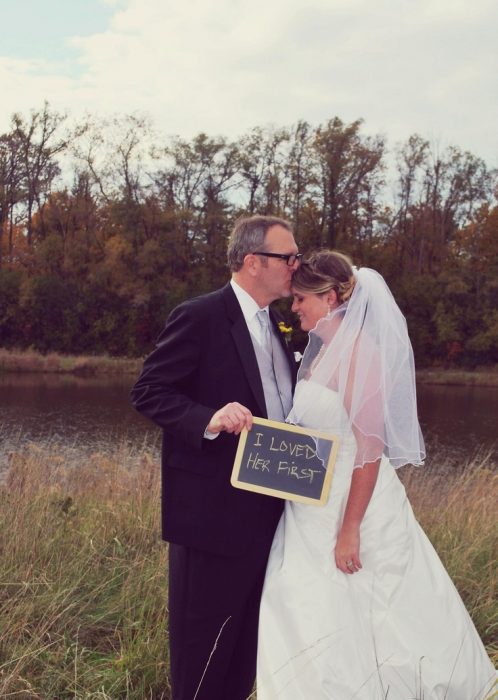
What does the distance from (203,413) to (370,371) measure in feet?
2.21

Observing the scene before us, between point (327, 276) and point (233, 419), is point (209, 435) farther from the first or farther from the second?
point (327, 276)

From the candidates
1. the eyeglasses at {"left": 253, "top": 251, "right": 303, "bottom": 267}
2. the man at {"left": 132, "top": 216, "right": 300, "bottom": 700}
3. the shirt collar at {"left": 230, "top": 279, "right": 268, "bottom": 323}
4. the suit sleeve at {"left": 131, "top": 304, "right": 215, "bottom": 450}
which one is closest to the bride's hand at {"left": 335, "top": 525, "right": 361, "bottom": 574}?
the man at {"left": 132, "top": 216, "right": 300, "bottom": 700}

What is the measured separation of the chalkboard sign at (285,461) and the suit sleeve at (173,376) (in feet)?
0.80

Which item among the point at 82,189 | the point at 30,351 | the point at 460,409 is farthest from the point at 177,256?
the point at 460,409

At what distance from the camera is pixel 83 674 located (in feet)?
10.4

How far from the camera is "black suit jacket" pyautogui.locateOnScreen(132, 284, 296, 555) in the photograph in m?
2.85

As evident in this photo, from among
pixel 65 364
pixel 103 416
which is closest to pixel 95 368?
pixel 65 364

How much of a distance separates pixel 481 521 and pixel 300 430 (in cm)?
339

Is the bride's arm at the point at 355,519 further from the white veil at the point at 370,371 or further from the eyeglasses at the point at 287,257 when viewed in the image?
the eyeglasses at the point at 287,257

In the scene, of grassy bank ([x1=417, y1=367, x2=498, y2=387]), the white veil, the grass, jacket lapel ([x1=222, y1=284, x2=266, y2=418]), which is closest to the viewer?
the white veil

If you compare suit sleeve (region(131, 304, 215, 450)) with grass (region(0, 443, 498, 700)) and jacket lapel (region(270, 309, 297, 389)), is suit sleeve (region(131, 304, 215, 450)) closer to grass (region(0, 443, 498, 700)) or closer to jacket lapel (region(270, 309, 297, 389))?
jacket lapel (region(270, 309, 297, 389))

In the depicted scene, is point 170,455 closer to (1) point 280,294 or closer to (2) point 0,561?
(1) point 280,294

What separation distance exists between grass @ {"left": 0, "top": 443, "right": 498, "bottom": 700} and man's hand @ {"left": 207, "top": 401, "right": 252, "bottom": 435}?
1.18 metres

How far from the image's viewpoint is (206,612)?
9.45ft
